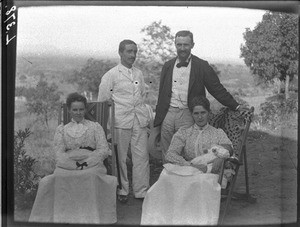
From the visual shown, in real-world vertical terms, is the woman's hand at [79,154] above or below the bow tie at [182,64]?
below

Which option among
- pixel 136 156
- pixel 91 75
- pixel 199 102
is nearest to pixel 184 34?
pixel 199 102

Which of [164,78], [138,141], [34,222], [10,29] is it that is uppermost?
[10,29]

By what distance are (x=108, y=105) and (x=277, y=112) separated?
134 cm

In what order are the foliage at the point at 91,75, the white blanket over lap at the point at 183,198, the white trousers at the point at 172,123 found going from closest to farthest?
the white blanket over lap at the point at 183,198 < the foliage at the point at 91,75 < the white trousers at the point at 172,123

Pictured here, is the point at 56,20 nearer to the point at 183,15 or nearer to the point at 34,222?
the point at 183,15

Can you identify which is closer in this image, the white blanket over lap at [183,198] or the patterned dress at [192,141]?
the white blanket over lap at [183,198]

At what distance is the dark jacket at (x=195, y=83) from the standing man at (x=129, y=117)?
153 mm

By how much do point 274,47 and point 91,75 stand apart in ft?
4.76

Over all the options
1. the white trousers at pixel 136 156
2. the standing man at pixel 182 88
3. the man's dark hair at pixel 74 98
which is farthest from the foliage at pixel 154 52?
the man's dark hair at pixel 74 98

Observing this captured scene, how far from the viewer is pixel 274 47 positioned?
5730 millimetres

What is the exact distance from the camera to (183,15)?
18.6 feet

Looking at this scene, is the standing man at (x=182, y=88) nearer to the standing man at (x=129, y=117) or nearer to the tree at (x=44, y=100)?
the standing man at (x=129, y=117)

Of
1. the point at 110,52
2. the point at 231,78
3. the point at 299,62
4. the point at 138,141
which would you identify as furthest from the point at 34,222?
the point at 299,62

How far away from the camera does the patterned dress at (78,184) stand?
574 centimetres
